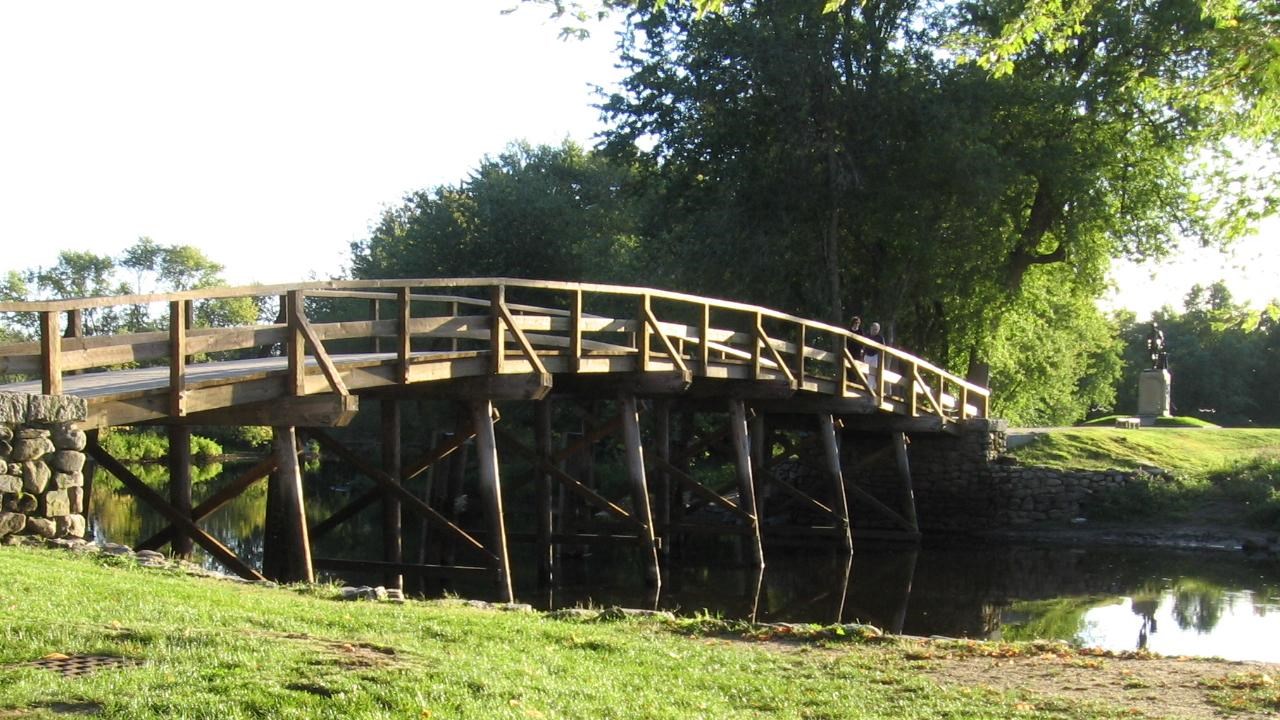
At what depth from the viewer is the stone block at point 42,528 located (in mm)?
10672

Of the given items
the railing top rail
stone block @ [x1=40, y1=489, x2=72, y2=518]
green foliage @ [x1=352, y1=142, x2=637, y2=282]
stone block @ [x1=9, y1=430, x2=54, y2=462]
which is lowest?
stone block @ [x1=40, y1=489, x2=72, y2=518]

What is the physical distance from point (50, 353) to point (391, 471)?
7.23 m

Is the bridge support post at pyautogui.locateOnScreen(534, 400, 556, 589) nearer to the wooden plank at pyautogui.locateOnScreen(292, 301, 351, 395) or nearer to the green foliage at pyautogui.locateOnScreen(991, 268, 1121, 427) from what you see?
the wooden plank at pyautogui.locateOnScreen(292, 301, 351, 395)

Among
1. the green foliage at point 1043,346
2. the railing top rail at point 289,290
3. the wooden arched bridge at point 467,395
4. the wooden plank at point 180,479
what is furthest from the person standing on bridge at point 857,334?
the wooden plank at point 180,479

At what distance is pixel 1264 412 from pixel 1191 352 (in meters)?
4.71

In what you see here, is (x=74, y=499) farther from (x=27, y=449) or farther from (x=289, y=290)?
(x=289, y=290)

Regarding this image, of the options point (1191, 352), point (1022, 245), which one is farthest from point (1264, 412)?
point (1022, 245)

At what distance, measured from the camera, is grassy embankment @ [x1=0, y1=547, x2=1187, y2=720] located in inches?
255

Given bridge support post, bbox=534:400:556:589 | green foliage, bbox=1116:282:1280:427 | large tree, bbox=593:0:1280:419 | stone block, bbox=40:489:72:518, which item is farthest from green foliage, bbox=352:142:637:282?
green foliage, bbox=1116:282:1280:427

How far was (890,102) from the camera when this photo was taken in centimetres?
2878

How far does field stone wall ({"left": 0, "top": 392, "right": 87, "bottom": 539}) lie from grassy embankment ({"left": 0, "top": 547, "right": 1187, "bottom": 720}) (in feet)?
1.81

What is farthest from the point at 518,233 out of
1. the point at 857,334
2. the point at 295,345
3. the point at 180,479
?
the point at 295,345

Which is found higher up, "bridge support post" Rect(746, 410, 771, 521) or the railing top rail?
the railing top rail

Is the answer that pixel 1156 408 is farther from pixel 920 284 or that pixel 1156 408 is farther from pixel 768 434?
pixel 768 434
